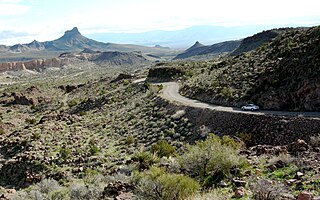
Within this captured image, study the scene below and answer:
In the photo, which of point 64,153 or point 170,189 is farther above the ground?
point 170,189

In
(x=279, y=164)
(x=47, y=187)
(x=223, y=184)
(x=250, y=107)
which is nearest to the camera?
(x=223, y=184)

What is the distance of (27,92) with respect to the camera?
72688 millimetres

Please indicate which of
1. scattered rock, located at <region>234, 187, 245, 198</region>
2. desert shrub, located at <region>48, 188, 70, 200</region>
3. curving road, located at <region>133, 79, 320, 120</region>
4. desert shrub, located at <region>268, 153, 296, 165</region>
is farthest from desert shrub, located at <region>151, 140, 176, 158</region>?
scattered rock, located at <region>234, 187, 245, 198</region>

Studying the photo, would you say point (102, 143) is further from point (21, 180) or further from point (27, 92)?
point (27, 92)

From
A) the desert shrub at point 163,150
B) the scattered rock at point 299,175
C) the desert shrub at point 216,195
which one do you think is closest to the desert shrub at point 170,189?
the desert shrub at point 216,195

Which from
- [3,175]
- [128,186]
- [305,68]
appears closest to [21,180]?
[3,175]

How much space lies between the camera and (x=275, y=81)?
3016cm

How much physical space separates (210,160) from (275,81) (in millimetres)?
18025

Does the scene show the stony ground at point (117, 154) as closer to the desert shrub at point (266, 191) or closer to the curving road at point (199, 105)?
the desert shrub at point (266, 191)

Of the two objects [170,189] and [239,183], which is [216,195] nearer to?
[239,183]

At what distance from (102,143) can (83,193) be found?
16315 millimetres

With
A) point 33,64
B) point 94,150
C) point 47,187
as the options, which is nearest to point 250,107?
point 94,150

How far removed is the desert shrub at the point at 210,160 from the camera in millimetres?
13977

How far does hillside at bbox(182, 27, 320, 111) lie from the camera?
26875 mm
